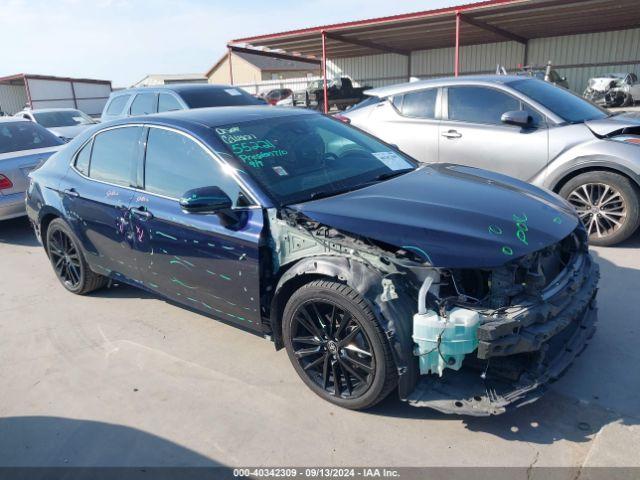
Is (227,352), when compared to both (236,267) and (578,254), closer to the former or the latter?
(236,267)

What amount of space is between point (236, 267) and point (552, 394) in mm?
1990

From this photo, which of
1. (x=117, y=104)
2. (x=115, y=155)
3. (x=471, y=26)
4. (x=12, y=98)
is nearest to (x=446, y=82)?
(x=115, y=155)

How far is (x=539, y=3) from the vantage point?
14.6 meters

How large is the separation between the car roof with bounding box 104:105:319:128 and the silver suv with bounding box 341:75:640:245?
2356mm

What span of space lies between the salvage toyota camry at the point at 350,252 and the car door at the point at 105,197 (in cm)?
2

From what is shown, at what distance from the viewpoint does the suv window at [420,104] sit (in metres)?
6.21

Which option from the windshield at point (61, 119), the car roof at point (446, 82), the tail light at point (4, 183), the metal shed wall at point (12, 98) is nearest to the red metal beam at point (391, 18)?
the windshield at point (61, 119)

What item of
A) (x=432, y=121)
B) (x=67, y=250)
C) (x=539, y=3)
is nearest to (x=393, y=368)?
(x=67, y=250)

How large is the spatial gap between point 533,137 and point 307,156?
2.99 meters

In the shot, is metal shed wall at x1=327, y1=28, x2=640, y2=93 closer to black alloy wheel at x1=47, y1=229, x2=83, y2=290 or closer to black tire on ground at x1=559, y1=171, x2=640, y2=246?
black tire on ground at x1=559, y1=171, x2=640, y2=246

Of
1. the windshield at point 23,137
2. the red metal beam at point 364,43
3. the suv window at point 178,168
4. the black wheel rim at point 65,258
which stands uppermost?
the red metal beam at point 364,43

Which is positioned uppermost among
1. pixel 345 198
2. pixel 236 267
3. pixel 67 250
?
pixel 345 198

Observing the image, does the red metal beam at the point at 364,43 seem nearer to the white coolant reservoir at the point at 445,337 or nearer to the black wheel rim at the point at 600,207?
the black wheel rim at the point at 600,207

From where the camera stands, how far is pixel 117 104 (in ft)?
31.3
